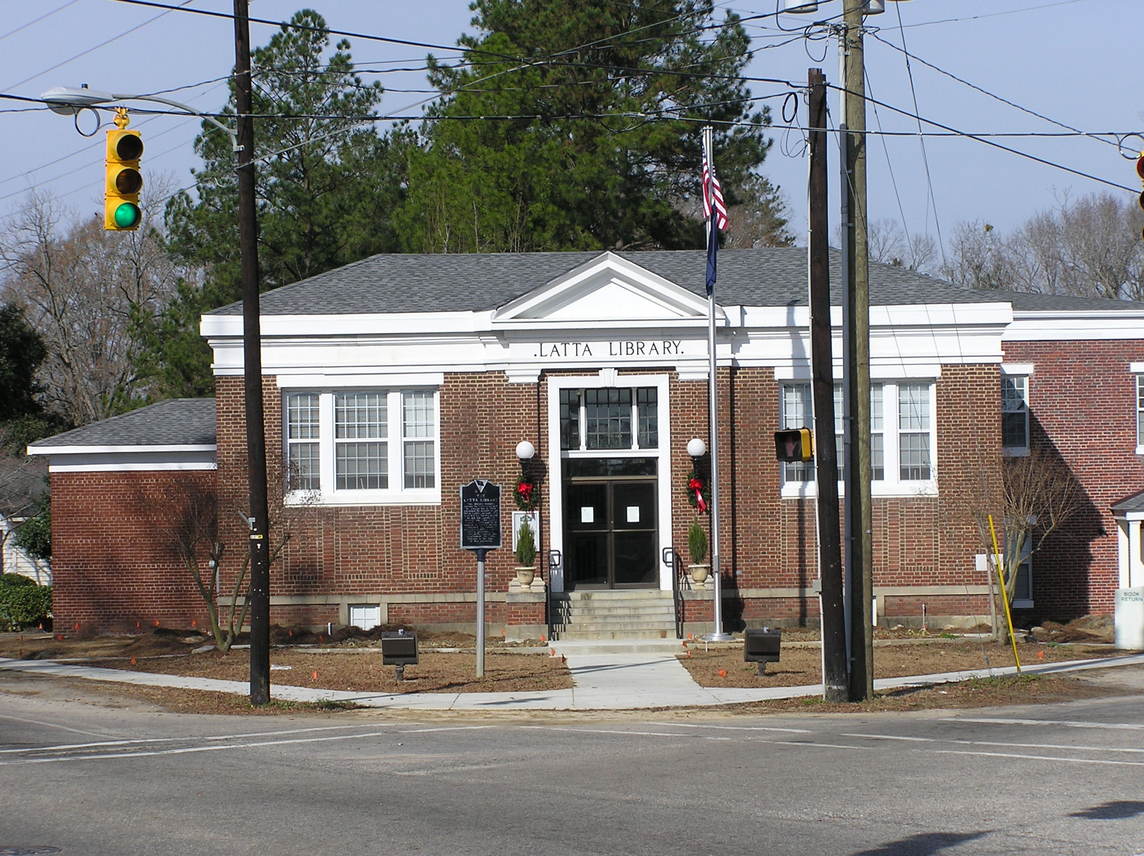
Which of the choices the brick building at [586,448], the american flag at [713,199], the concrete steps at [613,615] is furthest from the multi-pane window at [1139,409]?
the concrete steps at [613,615]

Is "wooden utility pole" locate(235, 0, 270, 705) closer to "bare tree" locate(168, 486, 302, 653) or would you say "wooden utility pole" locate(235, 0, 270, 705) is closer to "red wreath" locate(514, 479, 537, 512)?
"bare tree" locate(168, 486, 302, 653)

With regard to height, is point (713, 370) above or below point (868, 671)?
above

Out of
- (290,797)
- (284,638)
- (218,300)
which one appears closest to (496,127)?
(218,300)

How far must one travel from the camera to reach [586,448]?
91.2 feet

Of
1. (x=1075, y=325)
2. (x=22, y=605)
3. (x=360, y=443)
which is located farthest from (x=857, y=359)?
(x=22, y=605)

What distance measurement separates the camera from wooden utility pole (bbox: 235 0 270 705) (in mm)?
18625

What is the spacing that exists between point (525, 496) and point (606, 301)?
4.13 metres

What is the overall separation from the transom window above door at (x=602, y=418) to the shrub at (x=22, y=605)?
13.5 meters

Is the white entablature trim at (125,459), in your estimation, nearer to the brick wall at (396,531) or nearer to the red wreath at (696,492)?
the brick wall at (396,531)

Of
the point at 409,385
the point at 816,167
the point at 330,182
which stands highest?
the point at 330,182

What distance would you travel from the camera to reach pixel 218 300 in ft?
143

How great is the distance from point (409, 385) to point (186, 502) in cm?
503

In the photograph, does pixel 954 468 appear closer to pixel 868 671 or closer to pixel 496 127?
pixel 868 671

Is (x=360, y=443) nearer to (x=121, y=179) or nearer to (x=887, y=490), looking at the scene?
(x=887, y=490)
